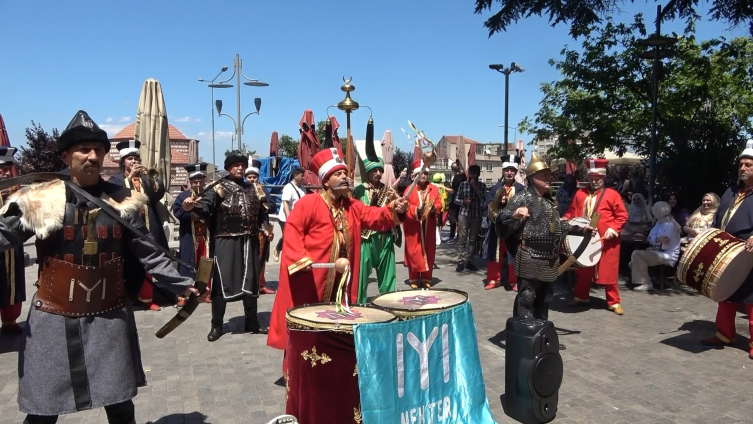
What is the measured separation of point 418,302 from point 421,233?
498 centimetres

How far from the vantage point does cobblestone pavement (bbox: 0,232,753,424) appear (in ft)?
15.1

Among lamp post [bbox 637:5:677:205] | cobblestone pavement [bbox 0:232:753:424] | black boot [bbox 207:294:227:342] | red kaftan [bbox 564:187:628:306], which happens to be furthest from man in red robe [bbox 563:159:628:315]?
black boot [bbox 207:294:227:342]

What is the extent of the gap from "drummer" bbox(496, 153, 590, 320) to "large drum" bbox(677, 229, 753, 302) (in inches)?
53.7

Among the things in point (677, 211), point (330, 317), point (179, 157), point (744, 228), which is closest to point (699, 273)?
point (744, 228)

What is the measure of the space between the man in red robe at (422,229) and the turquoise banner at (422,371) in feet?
16.0

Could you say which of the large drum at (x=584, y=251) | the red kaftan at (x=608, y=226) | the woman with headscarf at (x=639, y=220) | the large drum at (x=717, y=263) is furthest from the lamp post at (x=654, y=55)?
the large drum at (x=717, y=263)

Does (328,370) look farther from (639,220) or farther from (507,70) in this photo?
(507,70)

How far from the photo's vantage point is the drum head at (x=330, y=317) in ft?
11.3

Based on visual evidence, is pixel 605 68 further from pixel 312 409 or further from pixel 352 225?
pixel 312 409

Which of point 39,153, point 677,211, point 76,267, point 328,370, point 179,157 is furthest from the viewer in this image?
point 179,157

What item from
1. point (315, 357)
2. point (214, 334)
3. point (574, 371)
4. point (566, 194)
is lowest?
point (574, 371)

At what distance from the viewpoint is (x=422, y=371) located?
3.71 m

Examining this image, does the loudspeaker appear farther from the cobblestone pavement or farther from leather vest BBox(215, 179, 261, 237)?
leather vest BBox(215, 179, 261, 237)

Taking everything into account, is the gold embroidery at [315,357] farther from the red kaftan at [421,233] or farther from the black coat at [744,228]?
the red kaftan at [421,233]
